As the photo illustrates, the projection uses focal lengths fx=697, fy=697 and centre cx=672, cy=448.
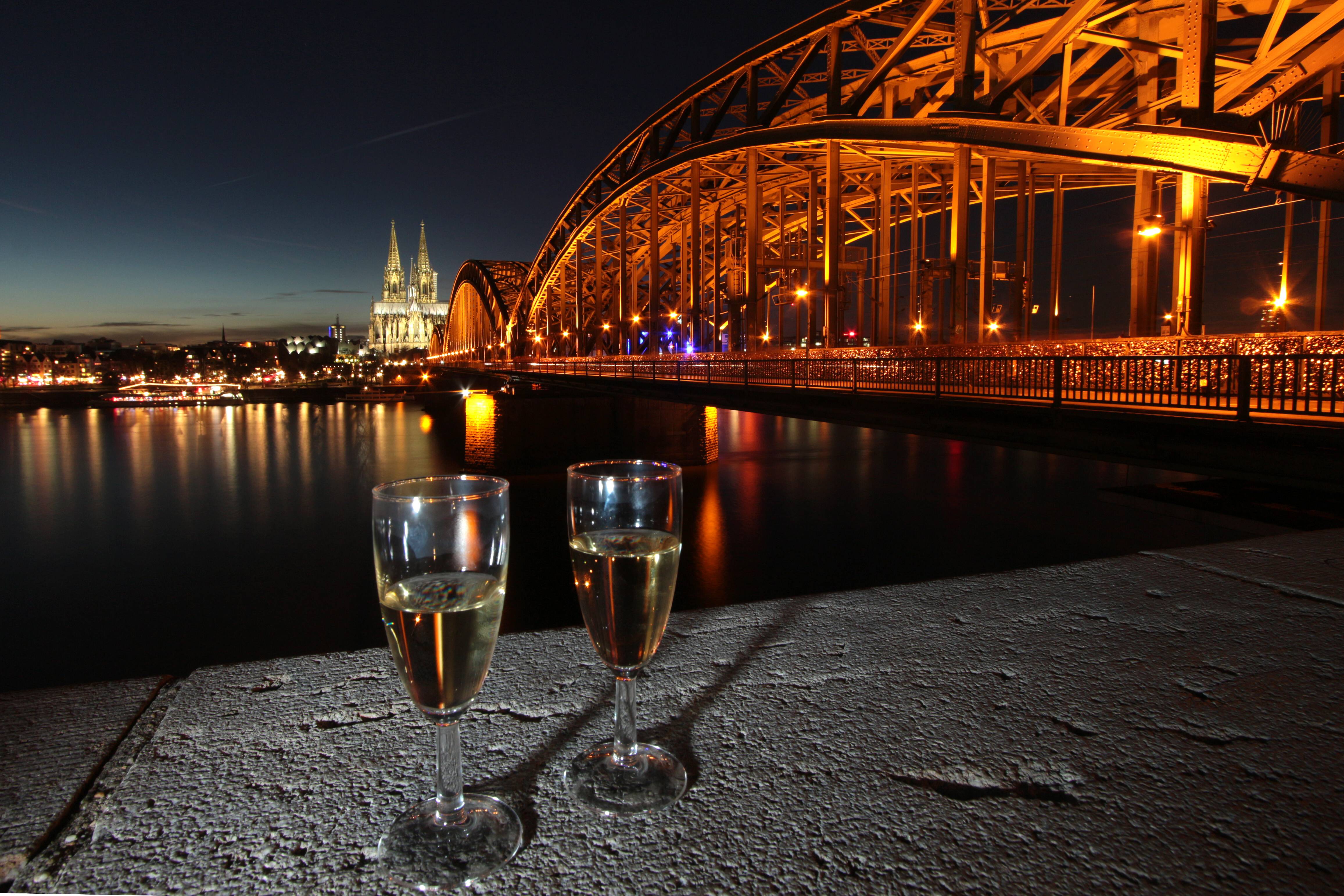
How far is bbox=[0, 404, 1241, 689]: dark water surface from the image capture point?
20594 mm

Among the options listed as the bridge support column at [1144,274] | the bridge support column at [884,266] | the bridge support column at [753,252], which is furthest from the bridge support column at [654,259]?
the bridge support column at [1144,274]

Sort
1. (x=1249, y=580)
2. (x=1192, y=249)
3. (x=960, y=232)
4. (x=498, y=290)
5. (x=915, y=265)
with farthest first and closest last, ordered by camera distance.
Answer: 1. (x=498, y=290)
2. (x=915, y=265)
3. (x=960, y=232)
4. (x=1192, y=249)
5. (x=1249, y=580)

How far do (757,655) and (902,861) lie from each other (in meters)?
0.68

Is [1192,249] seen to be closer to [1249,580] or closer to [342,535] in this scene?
[1249,580]

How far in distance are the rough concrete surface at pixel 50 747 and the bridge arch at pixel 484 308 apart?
7340 centimetres

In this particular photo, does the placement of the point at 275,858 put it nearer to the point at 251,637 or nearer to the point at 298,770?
the point at 298,770

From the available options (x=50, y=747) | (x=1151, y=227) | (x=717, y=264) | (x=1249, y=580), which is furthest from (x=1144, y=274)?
(x=717, y=264)

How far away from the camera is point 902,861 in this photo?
0.88 m

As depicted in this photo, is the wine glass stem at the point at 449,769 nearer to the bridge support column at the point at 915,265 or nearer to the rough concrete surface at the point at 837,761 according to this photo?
the rough concrete surface at the point at 837,761

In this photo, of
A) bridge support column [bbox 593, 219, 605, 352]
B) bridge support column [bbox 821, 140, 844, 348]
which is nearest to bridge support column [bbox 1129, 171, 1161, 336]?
bridge support column [bbox 821, 140, 844, 348]

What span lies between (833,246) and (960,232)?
4.95 m

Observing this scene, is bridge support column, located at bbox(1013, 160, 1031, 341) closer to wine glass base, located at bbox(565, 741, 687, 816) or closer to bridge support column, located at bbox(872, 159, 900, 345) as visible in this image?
bridge support column, located at bbox(872, 159, 900, 345)

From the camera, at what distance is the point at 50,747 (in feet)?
3.99

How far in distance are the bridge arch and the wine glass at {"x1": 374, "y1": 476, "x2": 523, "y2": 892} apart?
73892mm
